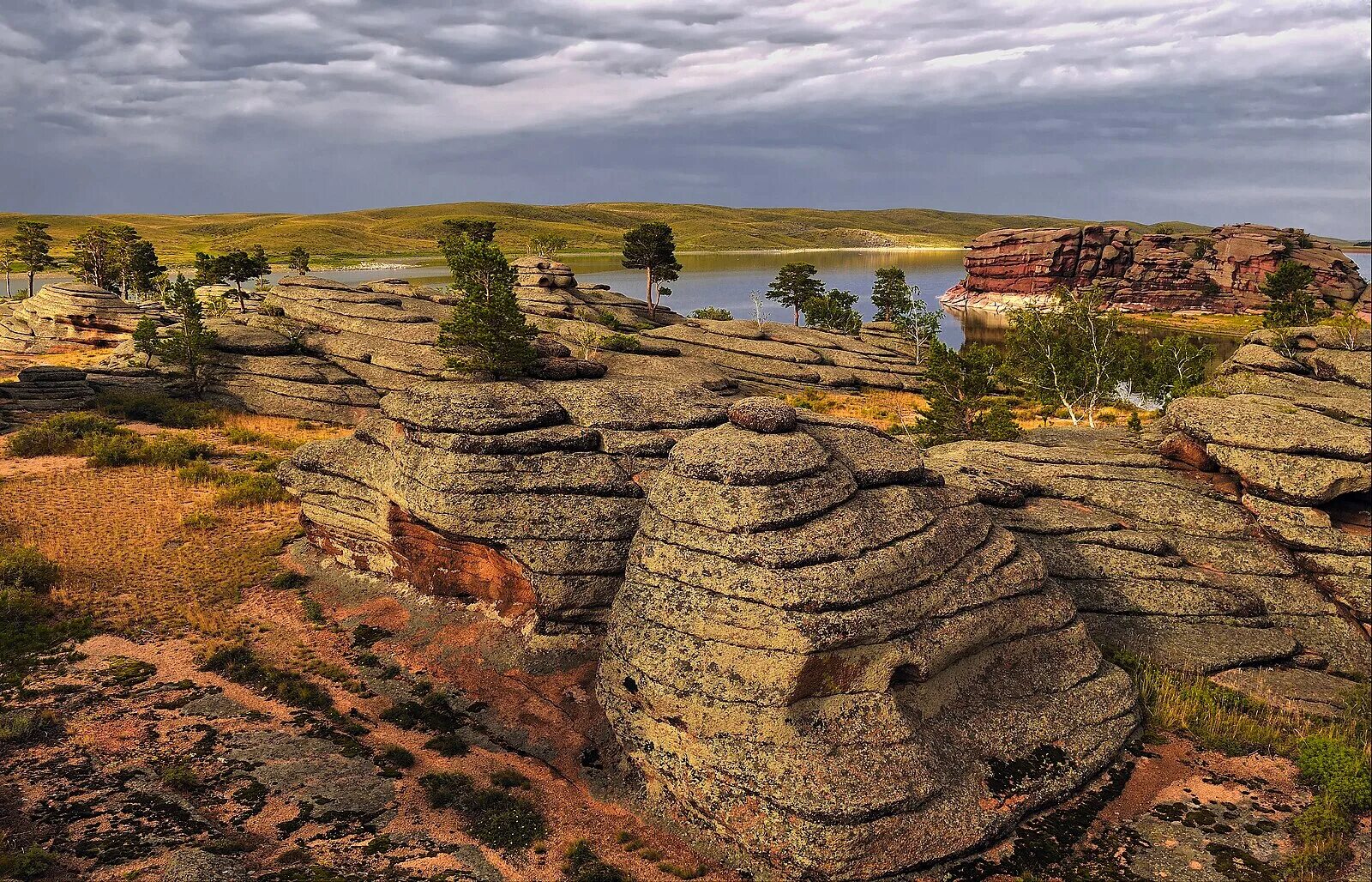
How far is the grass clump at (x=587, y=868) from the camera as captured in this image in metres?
15.5

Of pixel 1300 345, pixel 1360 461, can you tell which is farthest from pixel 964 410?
pixel 1360 461

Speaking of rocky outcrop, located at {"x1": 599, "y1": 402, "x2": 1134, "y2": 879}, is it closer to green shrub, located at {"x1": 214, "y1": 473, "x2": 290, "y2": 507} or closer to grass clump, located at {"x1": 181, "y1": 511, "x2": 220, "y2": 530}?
grass clump, located at {"x1": 181, "y1": 511, "x2": 220, "y2": 530}

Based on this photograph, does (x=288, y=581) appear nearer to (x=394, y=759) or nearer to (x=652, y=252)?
(x=394, y=759)

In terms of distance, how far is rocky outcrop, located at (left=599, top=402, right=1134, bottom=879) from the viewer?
635 inches

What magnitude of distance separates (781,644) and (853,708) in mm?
2296

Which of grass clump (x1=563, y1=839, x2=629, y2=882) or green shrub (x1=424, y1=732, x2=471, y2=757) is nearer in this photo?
grass clump (x1=563, y1=839, x2=629, y2=882)

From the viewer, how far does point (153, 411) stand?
171 feet

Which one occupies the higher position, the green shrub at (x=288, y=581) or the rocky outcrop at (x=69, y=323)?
the rocky outcrop at (x=69, y=323)

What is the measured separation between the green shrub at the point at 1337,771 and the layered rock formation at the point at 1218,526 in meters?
4.36

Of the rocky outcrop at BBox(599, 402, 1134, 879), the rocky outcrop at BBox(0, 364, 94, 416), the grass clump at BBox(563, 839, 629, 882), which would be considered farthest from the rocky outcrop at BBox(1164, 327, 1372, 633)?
the rocky outcrop at BBox(0, 364, 94, 416)

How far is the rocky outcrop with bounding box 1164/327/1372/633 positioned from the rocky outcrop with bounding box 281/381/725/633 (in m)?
20.4

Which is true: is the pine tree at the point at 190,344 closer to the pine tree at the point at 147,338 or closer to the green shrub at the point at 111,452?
the pine tree at the point at 147,338

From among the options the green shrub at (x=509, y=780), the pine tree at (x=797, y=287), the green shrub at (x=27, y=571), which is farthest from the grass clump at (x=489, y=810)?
the pine tree at (x=797, y=287)

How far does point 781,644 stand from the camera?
17156 millimetres
